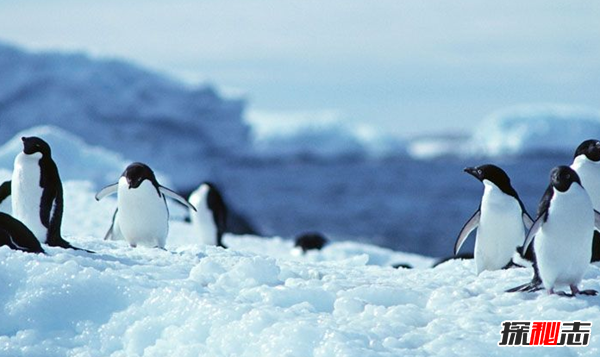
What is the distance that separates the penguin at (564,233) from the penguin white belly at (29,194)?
10.0ft

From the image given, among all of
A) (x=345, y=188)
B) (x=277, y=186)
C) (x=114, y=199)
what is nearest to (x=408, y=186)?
(x=345, y=188)

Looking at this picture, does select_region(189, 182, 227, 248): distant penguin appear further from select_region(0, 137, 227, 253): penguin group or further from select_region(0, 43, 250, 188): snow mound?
select_region(0, 43, 250, 188): snow mound

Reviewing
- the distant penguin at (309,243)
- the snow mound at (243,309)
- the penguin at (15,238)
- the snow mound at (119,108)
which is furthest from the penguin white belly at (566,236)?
the snow mound at (119,108)

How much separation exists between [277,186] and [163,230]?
163 feet

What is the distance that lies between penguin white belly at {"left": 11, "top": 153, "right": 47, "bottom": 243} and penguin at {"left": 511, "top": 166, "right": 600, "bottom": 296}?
306 centimetres

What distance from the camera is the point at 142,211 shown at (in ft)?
21.0

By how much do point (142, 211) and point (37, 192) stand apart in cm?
85

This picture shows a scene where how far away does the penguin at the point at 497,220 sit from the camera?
5629mm

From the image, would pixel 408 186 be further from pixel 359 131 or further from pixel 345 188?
pixel 359 131

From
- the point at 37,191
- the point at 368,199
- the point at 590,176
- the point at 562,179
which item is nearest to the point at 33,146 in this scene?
the point at 37,191

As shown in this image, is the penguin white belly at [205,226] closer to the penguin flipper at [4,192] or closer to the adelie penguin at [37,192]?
the penguin flipper at [4,192]

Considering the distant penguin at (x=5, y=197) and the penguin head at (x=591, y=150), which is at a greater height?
the penguin head at (x=591, y=150)

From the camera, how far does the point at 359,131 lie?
73.3 meters

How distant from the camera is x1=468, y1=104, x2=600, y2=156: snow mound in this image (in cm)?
6756
